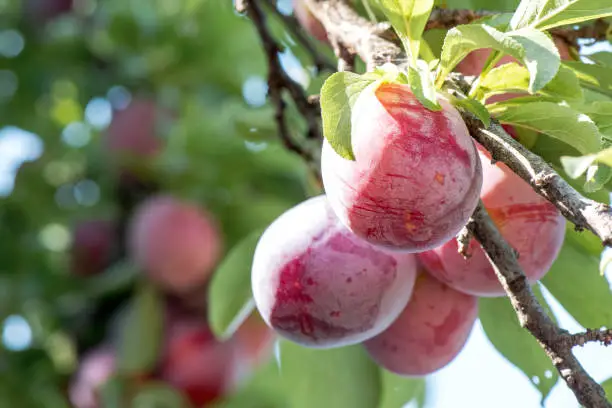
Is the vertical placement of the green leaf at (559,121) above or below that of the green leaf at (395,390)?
above

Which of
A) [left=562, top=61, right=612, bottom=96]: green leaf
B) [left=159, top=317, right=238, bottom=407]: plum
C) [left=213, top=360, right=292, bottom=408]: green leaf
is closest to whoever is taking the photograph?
[left=562, top=61, right=612, bottom=96]: green leaf

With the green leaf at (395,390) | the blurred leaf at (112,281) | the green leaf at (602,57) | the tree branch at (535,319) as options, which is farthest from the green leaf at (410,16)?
the blurred leaf at (112,281)

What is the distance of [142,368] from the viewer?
1744mm

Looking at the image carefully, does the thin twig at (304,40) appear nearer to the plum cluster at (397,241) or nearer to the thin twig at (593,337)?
the plum cluster at (397,241)

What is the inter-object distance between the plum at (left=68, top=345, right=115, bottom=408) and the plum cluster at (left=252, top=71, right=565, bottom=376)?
40.7 inches

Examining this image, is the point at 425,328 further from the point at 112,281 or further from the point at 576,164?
the point at 112,281

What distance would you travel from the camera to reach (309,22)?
0.97 metres

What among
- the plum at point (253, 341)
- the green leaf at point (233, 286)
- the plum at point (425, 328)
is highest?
the plum at point (425, 328)

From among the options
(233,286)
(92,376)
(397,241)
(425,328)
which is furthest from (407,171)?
(92,376)

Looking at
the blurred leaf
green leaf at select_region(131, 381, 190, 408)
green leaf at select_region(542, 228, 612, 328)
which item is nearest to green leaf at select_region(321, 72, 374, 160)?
green leaf at select_region(542, 228, 612, 328)

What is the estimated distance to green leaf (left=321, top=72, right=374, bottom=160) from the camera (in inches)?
20.9

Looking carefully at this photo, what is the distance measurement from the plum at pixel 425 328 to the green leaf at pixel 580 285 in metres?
0.09

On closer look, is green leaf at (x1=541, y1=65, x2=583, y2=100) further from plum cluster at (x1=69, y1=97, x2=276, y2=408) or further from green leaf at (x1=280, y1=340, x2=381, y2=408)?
plum cluster at (x1=69, y1=97, x2=276, y2=408)

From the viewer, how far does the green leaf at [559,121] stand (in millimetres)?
556
